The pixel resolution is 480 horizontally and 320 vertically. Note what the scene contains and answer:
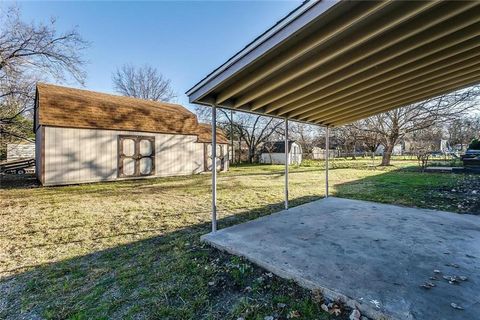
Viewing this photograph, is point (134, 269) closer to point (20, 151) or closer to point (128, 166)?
point (128, 166)

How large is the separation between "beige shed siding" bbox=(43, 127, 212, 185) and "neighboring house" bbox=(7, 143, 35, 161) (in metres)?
9.59

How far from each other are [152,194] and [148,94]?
78.1ft

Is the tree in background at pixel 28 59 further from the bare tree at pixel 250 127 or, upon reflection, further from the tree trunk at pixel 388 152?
the tree trunk at pixel 388 152

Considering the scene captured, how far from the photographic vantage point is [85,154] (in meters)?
10.6

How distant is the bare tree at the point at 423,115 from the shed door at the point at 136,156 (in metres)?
16.6

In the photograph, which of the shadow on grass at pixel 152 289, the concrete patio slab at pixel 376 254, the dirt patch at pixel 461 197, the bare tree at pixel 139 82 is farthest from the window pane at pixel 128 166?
the bare tree at pixel 139 82

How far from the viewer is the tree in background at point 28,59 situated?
32.3ft

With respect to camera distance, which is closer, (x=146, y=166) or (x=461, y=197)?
(x=461, y=197)

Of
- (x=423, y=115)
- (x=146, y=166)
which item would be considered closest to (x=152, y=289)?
(x=146, y=166)

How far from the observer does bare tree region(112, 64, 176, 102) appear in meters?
28.5

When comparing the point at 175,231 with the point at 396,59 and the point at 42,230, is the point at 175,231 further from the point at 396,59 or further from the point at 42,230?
the point at 396,59

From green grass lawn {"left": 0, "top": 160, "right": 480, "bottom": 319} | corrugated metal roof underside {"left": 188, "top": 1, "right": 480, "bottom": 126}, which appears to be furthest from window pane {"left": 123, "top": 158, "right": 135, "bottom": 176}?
corrugated metal roof underside {"left": 188, "top": 1, "right": 480, "bottom": 126}

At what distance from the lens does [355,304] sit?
6.57 feet

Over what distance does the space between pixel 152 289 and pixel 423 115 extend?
67.3 feet
